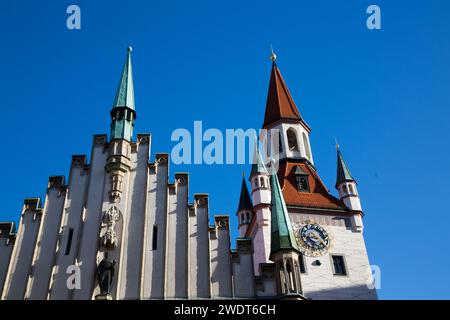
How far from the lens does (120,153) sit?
17484mm

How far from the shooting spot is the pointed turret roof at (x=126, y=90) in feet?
63.7

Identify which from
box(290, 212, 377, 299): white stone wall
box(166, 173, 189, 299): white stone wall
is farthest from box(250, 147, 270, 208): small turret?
box(166, 173, 189, 299): white stone wall

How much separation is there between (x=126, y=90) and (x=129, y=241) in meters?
6.88

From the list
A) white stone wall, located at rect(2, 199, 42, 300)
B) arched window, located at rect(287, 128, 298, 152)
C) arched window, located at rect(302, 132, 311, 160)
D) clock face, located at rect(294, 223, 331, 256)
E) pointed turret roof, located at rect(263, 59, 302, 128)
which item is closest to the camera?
white stone wall, located at rect(2, 199, 42, 300)

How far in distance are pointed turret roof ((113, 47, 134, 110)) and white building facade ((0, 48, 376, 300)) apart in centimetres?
6

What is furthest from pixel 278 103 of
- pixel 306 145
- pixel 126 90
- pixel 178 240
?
pixel 178 240

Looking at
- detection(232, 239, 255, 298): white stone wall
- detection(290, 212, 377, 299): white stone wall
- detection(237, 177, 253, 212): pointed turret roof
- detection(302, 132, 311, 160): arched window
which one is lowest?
detection(232, 239, 255, 298): white stone wall

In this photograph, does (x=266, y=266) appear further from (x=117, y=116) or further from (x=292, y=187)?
(x=292, y=187)

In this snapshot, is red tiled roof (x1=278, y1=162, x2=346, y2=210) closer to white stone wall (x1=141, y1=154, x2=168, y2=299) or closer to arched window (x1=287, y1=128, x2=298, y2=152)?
arched window (x1=287, y1=128, x2=298, y2=152)

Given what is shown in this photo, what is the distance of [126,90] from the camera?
19953 mm

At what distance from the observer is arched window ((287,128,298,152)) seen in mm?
35062

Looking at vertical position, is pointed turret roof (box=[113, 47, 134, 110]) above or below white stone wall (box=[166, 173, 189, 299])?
above

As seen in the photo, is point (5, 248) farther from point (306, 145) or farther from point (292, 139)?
point (306, 145)
